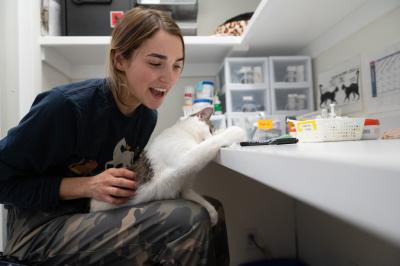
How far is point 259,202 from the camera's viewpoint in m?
1.25

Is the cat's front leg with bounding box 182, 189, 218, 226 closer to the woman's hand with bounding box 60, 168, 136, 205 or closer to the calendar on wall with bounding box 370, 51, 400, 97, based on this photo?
the woman's hand with bounding box 60, 168, 136, 205

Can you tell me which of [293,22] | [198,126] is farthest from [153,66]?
[293,22]

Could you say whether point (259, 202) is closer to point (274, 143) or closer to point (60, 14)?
point (274, 143)

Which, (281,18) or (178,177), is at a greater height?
(281,18)

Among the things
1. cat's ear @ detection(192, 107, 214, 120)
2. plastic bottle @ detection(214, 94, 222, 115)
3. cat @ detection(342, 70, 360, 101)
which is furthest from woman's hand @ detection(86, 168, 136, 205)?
cat @ detection(342, 70, 360, 101)

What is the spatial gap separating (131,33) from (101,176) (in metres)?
0.42

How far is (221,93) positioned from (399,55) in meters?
0.94

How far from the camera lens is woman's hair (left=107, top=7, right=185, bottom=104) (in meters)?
0.81

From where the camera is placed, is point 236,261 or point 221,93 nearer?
point 236,261

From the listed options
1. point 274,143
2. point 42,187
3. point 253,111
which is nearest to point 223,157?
point 274,143

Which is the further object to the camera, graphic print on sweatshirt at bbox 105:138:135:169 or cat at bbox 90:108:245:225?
graphic print on sweatshirt at bbox 105:138:135:169

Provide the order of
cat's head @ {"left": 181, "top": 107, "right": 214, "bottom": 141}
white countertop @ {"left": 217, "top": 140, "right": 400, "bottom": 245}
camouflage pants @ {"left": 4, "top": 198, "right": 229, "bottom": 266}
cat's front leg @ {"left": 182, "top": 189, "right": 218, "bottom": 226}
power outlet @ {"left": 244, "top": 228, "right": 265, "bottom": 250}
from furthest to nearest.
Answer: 1. power outlet @ {"left": 244, "top": 228, "right": 265, "bottom": 250}
2. cat's head @ {"left": 181, "top": 107, "right": 214, "bottom": 141}
3. cat's front leg @ {"left": 182, "top": 189, "right": 218, "bottom": 226}
4. camouflage pants @ {"left": 4, "top": 198, "right": 229, "bottom": 266}
5. white countertop @ {"left": 217, "top": 140, "right": 400, "bottom": 245}

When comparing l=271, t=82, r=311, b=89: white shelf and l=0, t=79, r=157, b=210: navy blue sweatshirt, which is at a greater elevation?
l=271, t=82, r=311, b=89: white shelf

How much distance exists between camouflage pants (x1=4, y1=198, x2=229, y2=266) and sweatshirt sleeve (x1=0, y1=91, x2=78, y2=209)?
0.32ft
